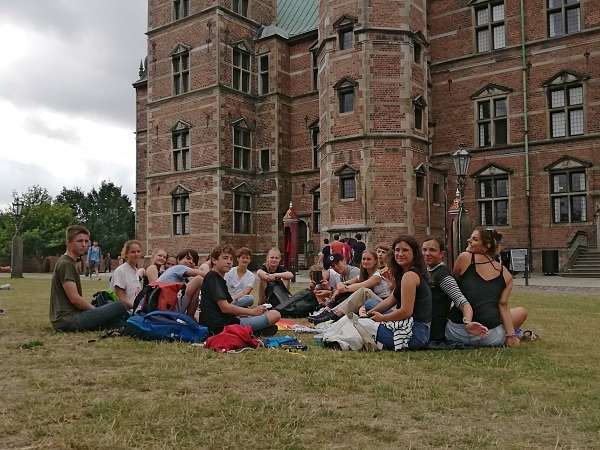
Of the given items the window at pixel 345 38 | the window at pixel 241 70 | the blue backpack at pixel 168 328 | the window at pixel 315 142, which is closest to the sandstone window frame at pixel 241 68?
the window at pixel 241 70

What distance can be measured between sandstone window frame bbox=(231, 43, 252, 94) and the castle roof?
291 centimetres

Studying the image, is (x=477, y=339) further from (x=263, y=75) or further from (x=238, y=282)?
(x=263, y=75)

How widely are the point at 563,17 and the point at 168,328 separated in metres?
22.4

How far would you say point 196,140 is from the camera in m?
28.3

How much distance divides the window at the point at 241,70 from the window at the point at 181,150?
361 centimetres

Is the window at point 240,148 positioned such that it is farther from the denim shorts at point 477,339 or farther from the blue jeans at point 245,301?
the denim shorts at point 477,339

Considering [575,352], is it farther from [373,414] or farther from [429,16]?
[429,16]

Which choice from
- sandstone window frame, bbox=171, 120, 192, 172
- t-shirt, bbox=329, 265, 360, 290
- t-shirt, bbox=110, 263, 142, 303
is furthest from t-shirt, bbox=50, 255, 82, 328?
sandstone window frame, bbox=171, 120, 192, 172

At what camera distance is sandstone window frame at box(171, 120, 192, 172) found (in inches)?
1129

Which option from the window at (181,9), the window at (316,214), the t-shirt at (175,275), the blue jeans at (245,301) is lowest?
the blue jeans at (245,301)

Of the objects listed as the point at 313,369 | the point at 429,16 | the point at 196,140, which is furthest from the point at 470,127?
the point at 313,369

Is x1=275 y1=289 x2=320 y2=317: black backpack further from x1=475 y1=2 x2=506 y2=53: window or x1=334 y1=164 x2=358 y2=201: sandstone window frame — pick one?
x1=475 y1=2 x2=506 y2=53: window

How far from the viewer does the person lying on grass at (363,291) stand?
8.11m

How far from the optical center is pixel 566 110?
2275 cm
